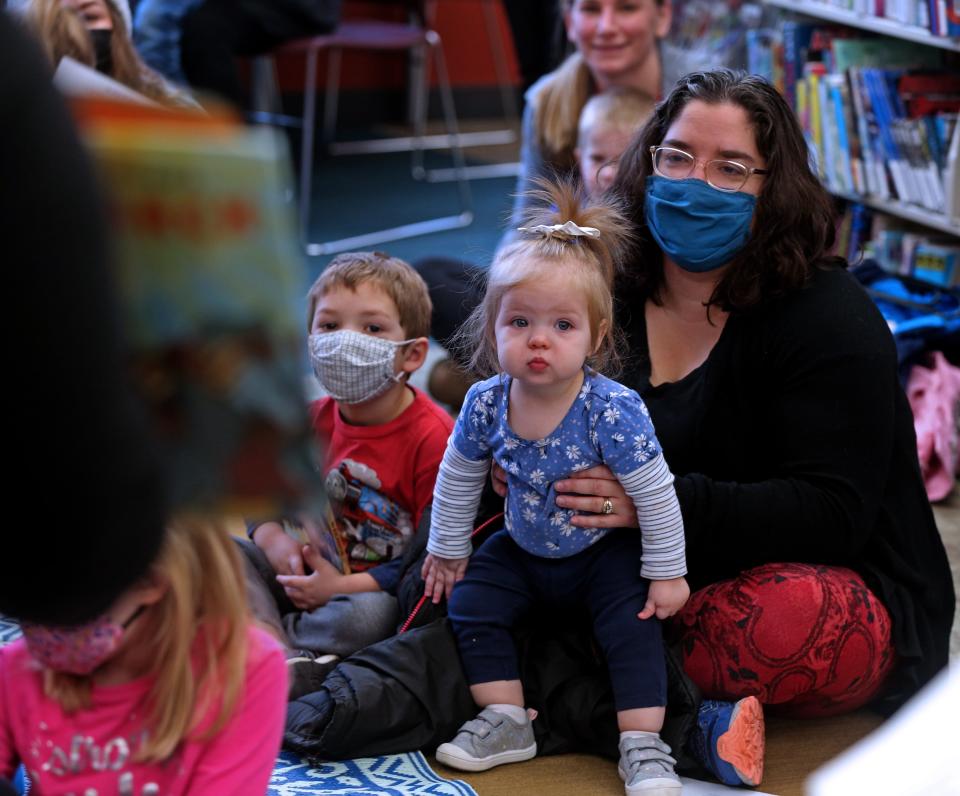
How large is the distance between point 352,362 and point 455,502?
308 millimetres

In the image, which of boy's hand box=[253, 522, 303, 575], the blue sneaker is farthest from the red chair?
the blue sneaker

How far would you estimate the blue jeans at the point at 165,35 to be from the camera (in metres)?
3.87

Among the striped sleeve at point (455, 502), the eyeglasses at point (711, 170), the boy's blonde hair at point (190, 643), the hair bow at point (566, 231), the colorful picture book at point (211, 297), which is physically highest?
the colorful picture book at point (211, 297)

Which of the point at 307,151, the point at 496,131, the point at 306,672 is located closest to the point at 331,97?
the point at 496,131

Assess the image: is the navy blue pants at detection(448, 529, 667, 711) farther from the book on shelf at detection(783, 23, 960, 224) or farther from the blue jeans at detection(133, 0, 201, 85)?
the blue jeans at detection(133, 0, 201, 85)

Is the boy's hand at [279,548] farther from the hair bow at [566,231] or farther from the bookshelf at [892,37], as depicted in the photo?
the bookshelf at [892,37]

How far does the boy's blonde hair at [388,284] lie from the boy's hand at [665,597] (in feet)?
1.92

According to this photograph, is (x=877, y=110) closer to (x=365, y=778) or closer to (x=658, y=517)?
(x=658, y=517)

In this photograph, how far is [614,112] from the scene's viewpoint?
255 cm

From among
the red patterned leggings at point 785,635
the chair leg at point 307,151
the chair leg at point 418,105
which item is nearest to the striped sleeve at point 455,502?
the red patterned leggings at point 785,635

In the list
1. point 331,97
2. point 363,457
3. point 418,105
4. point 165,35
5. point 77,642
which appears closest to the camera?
point 77,642

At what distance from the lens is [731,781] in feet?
5.59

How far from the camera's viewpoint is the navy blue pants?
1.71 metres

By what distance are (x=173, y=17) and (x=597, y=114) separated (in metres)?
1.81
